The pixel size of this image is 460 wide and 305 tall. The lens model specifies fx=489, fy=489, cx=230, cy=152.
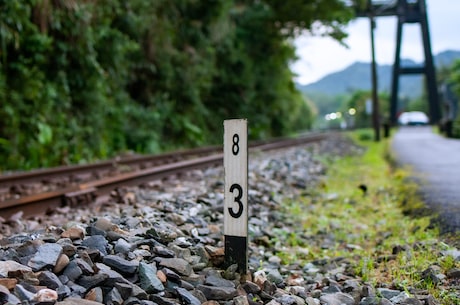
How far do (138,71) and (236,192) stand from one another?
42.6 ft

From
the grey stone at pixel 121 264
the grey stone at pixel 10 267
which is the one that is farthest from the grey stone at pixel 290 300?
the grey stone at pixel 10 267

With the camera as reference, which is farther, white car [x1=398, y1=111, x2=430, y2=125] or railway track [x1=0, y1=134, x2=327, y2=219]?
white car [x1=398, y1=111, x2=430, y2=125]

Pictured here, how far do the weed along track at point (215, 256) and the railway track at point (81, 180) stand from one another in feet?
0.46

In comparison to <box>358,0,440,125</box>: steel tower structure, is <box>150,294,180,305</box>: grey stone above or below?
below

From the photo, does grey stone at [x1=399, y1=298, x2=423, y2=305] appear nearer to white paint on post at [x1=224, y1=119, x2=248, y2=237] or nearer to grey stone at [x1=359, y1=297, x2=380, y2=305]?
grey stone at [x1=359, y1=297, x2=380, y2=305]

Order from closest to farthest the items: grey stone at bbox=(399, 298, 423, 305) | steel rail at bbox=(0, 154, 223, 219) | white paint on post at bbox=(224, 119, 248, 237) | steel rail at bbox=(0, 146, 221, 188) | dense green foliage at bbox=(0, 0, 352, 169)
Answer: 1. grey stone at bbox=(399, 298, 423, 305)
2. white paint on post at bbox=(224, 119, 248, 237)
3. steel rail at bbox=(0, 154, 223, 219)
4. steel rail at bbox=(0, 146, 221, 188)
5. dense green foliage at bbox=(0, 0, 352, 169)

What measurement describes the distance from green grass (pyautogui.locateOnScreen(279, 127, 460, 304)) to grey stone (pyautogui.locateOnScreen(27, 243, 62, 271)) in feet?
6.06

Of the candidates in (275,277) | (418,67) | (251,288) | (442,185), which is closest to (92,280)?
(251,288)

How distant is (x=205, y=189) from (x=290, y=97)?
70.7ft

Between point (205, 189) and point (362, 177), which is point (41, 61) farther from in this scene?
point (362, 177)

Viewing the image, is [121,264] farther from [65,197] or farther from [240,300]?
[65,197]

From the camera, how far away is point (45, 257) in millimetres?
2387

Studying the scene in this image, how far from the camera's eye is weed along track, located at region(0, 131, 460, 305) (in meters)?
2.30

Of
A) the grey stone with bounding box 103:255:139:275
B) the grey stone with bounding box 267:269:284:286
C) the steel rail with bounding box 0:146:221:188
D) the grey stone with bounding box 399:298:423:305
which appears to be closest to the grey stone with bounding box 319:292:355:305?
the grey stone with bounding box 399:298:423:305
